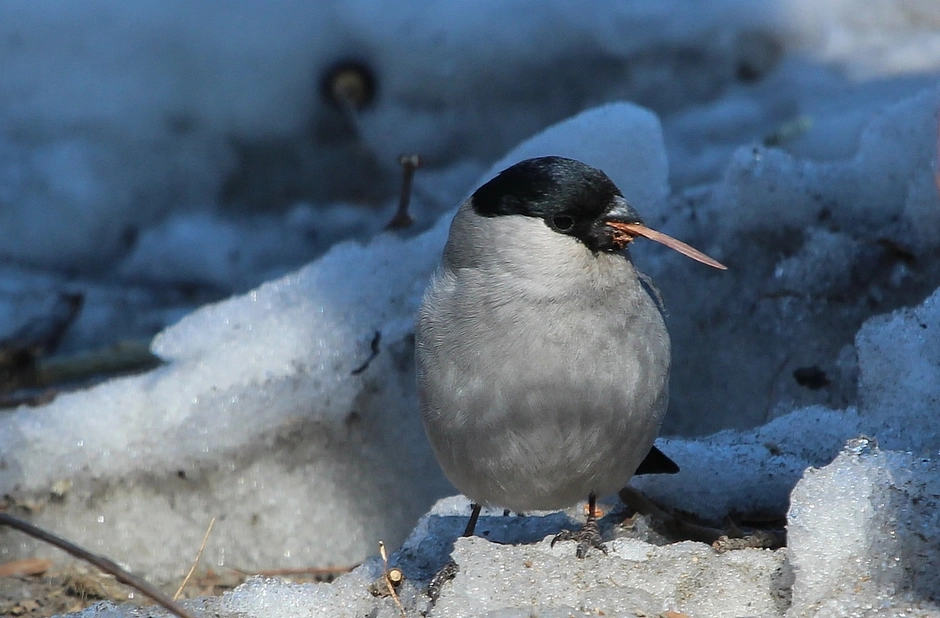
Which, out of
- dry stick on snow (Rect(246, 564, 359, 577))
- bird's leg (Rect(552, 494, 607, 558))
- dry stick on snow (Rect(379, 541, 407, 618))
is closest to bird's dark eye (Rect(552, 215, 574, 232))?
bird's leg (Rect(552, 494, 607, 558))

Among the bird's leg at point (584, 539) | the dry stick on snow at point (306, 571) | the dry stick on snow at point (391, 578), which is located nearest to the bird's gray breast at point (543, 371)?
the bird's leg at point (584, 539)

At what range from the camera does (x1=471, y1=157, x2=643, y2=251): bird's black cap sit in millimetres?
2381

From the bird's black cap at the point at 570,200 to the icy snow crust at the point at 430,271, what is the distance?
0.63 meters

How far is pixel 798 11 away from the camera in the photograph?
18.3 feet

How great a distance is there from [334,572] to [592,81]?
122 inches

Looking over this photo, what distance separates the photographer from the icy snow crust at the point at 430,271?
87.2 inches

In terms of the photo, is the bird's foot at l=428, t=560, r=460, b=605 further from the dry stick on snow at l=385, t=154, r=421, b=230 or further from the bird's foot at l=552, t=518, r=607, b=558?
the dry stick on snow at l=385, t=154, r=421, b=230

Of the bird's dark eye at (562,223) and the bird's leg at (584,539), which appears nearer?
the bird's leg at (584,539)

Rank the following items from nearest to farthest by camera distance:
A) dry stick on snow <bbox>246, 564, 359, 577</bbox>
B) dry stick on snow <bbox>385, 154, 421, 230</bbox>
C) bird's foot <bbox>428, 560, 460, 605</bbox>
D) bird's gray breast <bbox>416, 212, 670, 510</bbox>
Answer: bird's foot <bbox>428, 560, 460, 605</bbox> < bird's gray breast <bbox>416, 212, 670, 510</bbox> < dry stick on snow <bbox>246, 564, 359, 577</bbox> < dry stick on snow <bbox>385, 154, 421, 230</bbox>

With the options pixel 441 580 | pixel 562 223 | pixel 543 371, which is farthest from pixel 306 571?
pixel 562 223

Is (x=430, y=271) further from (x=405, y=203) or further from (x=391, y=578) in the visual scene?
(x=391, y=578)

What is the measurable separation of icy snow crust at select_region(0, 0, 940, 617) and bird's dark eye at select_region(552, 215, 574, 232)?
64cm

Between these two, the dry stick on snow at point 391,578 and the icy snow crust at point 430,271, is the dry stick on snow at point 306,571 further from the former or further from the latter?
the dry stick on snow at point 391,578

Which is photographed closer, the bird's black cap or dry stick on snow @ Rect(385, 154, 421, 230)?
the bird's black cap
